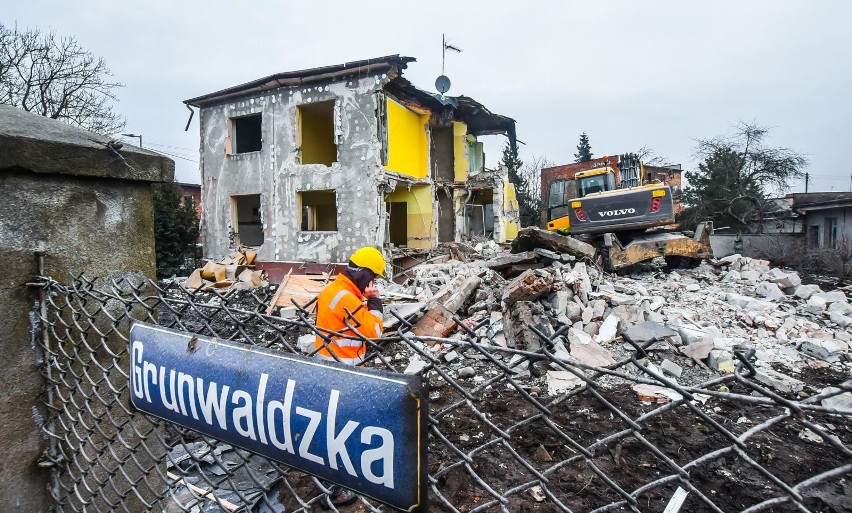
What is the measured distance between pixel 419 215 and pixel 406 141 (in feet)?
9.58

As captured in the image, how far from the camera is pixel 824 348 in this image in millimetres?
6652

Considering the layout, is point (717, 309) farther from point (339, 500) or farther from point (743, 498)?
point (339, 500)

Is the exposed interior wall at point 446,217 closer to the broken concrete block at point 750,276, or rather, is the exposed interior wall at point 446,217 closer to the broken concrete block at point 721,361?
the broken concrete block at point 750,276

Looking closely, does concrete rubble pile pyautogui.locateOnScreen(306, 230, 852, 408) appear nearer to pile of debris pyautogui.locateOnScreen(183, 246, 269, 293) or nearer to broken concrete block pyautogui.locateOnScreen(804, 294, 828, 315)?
broken concrete block pyautogui.locateOnScreen(804, 294, 828, 315)

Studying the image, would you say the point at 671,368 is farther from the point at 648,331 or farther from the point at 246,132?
the point at 246,132

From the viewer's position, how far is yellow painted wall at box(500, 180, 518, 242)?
1889cm

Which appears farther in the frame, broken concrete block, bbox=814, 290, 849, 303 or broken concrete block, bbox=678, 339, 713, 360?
broken concrete block, bbox=814, 290, 849, 303

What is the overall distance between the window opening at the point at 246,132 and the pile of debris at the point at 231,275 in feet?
13.7

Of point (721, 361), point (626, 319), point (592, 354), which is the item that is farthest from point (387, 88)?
point (721, 361)

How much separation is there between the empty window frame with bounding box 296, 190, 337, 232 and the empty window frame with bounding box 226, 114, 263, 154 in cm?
266

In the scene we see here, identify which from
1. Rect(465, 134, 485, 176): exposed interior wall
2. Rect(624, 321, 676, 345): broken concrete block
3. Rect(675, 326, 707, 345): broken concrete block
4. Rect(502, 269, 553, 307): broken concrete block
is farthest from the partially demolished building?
Rect(675, 326, 707, 345): broken concrete block

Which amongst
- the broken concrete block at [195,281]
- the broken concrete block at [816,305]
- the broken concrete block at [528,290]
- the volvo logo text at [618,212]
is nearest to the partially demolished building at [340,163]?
the broken concrete block at [195,281]

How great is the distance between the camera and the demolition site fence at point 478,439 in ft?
3.10

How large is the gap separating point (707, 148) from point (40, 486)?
30.4 metres
